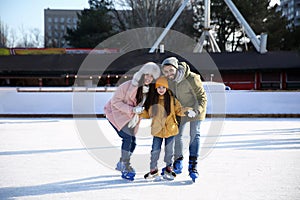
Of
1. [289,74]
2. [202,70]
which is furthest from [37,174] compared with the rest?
[289,74]

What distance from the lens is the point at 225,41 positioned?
107 feet

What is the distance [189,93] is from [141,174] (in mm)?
990

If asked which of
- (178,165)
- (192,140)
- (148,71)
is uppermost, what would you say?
(148,71)

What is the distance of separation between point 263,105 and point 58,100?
6215mm

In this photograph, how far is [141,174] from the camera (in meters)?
3.67

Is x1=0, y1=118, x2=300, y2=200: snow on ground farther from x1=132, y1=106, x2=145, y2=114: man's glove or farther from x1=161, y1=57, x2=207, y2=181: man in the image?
x1=132, y1=106, x2=145, y2=114: man's glove

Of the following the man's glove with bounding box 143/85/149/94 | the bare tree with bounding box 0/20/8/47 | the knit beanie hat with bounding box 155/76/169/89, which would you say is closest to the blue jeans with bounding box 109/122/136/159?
the man's glove with bounding box 143/85/149/94

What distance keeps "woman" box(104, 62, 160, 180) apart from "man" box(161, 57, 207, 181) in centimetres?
15

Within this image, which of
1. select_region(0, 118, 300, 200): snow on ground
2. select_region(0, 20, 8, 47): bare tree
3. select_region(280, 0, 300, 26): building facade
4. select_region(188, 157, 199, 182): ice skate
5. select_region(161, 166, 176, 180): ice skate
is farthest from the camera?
select_region(280, 0, 300, 26): building facade

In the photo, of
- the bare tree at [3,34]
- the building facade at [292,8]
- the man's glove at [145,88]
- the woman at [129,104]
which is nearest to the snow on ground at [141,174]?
the woman at [129,104]

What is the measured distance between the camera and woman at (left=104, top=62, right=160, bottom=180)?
3.24 meters

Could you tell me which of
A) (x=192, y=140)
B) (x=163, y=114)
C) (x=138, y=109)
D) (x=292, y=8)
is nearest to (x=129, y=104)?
(x=138, y=109)

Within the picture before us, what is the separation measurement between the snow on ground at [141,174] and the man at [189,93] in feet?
1.06

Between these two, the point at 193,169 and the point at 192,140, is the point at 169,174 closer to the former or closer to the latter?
the point at 193,169
